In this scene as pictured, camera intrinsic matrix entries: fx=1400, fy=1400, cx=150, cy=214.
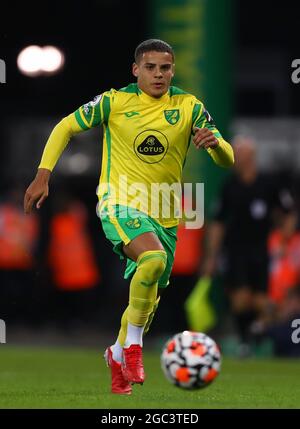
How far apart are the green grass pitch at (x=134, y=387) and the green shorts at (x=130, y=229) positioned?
891mm

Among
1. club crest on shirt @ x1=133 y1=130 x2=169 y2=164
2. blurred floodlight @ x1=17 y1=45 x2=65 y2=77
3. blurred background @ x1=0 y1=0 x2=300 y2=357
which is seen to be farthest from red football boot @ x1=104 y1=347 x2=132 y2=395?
blurred floodlight @ x1=17 y1=45 x2=65 y2=77

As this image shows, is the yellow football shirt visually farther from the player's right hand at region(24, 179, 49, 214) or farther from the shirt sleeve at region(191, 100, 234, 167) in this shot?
the player's right hand at region(24, 179, 49, 214)

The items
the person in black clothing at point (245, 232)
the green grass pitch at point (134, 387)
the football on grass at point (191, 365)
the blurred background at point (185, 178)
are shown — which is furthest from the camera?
the blurred background at point (185, 178)

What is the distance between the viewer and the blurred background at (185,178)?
46.8ft

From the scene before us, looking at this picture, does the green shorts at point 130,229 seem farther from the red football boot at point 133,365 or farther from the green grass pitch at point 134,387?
the green grass pitch at point 134,387

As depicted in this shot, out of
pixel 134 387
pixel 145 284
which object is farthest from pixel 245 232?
pixel 145 284

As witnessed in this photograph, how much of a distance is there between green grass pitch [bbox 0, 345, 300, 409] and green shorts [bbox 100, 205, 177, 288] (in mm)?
891

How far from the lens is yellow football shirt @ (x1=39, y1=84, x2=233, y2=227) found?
9008 mm

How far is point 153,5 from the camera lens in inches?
604

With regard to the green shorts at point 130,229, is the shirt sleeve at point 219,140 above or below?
above

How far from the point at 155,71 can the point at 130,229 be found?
3.42 feet
